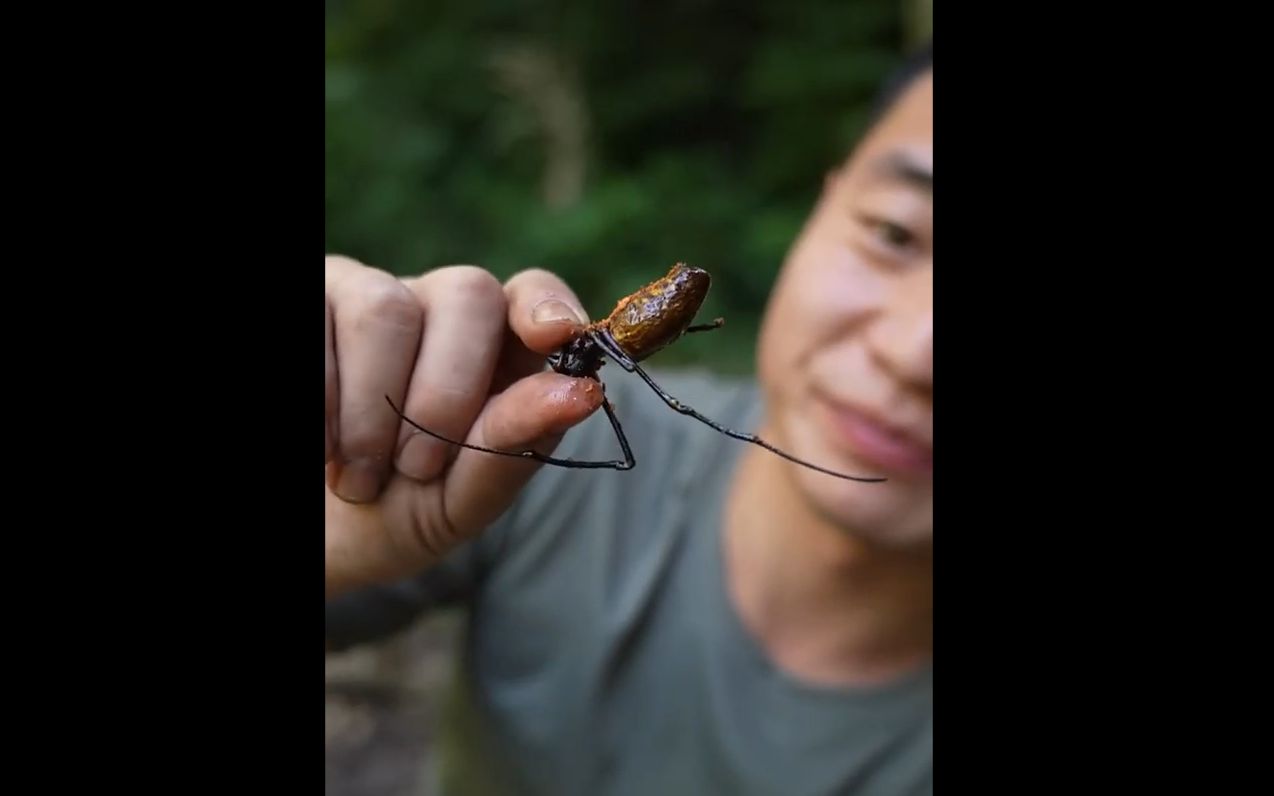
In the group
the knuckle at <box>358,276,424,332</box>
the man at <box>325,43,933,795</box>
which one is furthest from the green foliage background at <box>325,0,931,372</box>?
the knuckle at <box>358,276,424,332</box>

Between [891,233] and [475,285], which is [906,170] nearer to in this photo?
[891,233]

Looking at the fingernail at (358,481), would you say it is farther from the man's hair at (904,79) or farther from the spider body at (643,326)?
the man's hair at (904,79)

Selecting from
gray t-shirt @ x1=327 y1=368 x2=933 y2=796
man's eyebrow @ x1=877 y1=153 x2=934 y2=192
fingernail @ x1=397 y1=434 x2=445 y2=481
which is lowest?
gray t-shirt @ x1=327 y1=368 x2=933 y2=796

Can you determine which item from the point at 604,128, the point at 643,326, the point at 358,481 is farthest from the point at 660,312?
the point at 604,128

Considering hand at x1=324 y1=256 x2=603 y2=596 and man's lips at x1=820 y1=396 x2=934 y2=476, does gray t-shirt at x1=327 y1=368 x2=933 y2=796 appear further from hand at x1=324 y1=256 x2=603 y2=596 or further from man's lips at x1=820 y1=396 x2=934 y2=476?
hand at x1=324 y1=256 x2=603 y2=596

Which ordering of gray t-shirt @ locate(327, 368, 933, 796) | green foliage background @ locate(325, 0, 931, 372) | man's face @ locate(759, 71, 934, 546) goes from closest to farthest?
man's face @ locate(759, 71, 934, 546) → gray t-shirt @ locate(327, 368, 933, 796) → green foliage background @ locate(325, 0, 931, 372)
